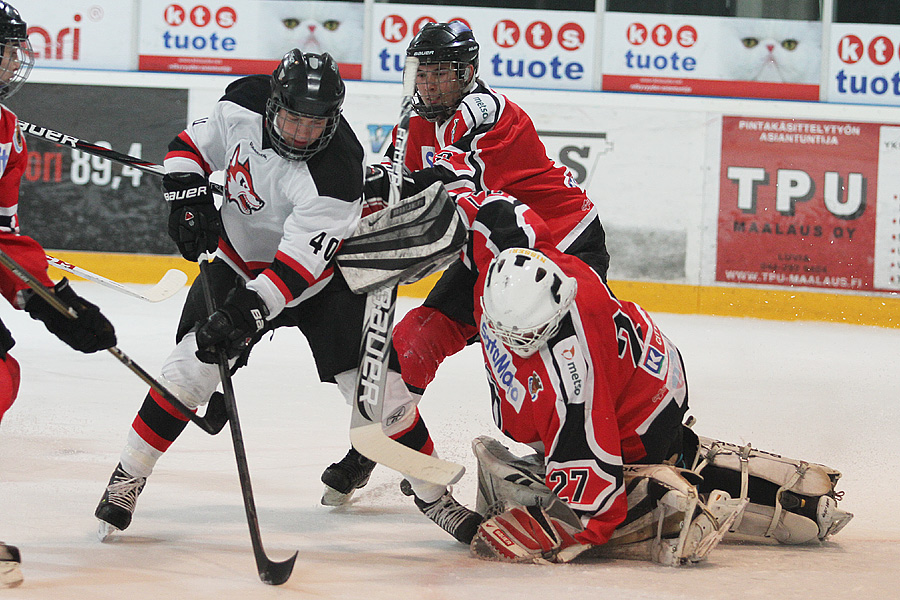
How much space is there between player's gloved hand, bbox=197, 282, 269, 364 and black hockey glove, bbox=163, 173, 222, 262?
210mm

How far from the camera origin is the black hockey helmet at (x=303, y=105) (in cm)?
195

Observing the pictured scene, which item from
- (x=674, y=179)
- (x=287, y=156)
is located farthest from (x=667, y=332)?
(x=287, y=156)

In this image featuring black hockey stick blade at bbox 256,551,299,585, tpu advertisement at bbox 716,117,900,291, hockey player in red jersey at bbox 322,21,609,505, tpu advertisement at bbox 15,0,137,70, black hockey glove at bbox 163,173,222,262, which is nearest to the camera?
black hockey stick blade at bbox 256,551,299,585

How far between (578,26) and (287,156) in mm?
5419

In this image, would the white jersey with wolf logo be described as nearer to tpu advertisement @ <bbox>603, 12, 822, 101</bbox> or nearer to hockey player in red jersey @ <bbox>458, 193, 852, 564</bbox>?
Result: hockey player in red jersey @ <bbox>458, 193, 852, 564</bbox>

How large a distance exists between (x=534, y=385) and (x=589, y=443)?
153 millimetres

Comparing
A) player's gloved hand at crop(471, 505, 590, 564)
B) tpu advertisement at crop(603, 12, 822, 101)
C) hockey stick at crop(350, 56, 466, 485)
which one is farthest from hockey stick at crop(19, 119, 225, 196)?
tpu advertisement at crop(603, 12, 822, 101)

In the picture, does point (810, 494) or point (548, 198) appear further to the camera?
point (548, 198)

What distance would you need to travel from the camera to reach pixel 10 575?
5.32ft

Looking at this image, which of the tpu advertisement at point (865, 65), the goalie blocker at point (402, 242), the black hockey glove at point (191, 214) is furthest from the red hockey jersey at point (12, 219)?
the tpu advertisement at point (865, 65)

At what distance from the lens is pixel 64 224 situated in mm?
6672

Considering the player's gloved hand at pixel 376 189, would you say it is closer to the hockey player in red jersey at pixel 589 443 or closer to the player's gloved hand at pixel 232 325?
the hockey player in red jersey at pixel 589 443

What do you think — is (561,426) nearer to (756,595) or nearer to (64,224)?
(756,595)

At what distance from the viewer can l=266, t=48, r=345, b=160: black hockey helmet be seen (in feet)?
6.41
